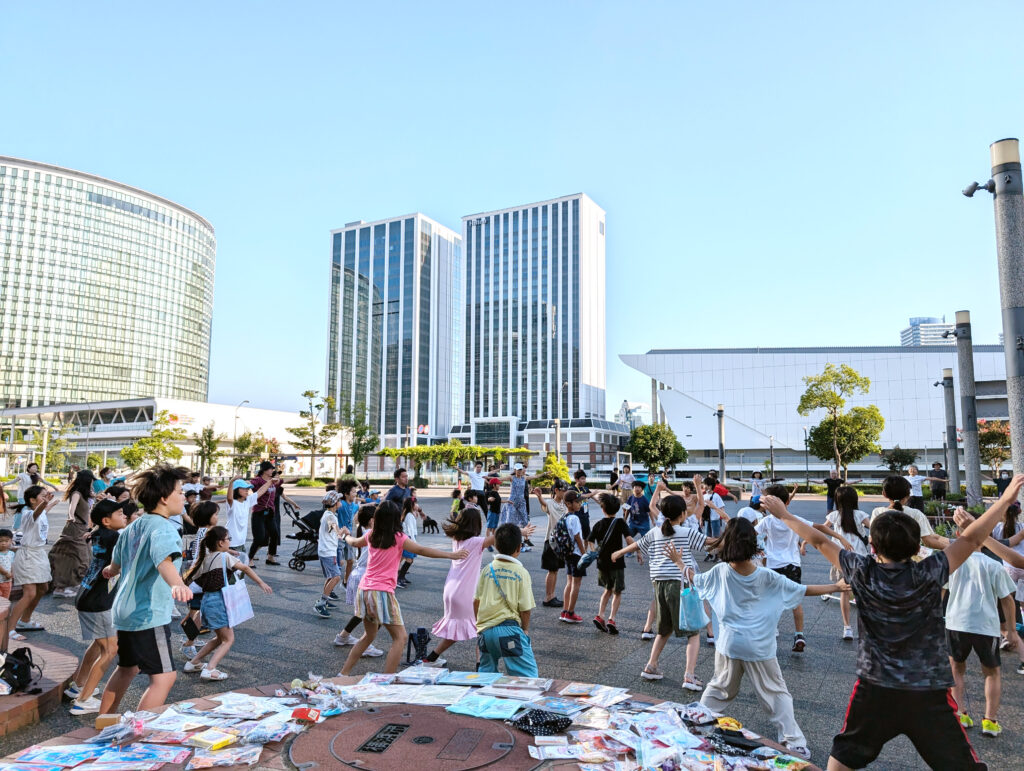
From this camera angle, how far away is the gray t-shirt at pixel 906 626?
2852 mm

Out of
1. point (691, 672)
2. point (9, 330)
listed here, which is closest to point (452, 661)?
point (691, 672)

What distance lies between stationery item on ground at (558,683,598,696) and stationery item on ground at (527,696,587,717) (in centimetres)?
6

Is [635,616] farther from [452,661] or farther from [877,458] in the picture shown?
[877,458]

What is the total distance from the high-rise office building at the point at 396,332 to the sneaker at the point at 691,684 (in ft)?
403

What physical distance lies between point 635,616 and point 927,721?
5760mm

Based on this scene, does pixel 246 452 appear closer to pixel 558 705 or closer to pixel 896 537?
pixel 558 705

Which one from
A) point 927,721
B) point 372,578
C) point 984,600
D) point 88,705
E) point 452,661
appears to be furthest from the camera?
point 452,661

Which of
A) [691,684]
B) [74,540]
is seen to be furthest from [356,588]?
[74,540]

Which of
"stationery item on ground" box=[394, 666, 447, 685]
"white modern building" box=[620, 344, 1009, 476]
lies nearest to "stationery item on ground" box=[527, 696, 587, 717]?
"stationery item on ground" box=[394, 666, 447, 685]

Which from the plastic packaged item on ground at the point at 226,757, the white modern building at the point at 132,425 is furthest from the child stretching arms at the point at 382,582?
the white modern building at the point at 132,425

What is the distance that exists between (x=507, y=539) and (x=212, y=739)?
2206 millimetres

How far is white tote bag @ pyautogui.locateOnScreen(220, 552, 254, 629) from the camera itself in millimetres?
5754

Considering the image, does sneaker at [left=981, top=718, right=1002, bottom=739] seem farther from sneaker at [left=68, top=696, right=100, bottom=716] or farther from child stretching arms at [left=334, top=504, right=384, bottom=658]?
sneaker at [left=68, top=696, right=100, bottom=716]

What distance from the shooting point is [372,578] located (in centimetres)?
524
